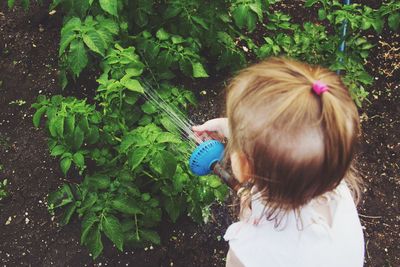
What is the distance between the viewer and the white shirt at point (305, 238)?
137 cm

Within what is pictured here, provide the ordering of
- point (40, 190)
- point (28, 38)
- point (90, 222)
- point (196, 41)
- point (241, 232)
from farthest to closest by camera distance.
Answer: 1. point (28, 38)
2. point (40, 190)
3. point (196, 41)
4. point (90, 222)
5. point (241, 232)

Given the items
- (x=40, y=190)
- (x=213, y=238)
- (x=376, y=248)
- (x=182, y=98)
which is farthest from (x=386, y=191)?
(x=40, y=190)

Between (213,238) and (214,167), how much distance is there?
82 centimetres

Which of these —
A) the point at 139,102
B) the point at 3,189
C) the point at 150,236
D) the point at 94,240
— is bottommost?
the point at 3,189

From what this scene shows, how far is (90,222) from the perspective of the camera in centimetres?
181

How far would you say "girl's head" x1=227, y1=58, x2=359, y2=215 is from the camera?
1138 mm

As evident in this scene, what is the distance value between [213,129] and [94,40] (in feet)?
1.88

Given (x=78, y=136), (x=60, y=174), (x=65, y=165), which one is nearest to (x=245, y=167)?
(x=78, y=136)

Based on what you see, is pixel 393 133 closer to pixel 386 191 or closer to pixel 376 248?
pixel 386 191

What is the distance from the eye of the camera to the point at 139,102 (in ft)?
7.43

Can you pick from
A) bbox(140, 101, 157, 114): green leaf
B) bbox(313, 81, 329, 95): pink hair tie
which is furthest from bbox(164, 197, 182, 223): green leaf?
bbox(313, 81, 329, 95): pink hair tie

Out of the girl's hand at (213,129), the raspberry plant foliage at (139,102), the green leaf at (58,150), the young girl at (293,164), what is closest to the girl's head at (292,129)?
the young girl at (293,164)

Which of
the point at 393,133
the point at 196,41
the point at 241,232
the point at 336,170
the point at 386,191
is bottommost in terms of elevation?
the point at 386,191

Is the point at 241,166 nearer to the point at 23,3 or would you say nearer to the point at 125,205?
the point at 125,205
